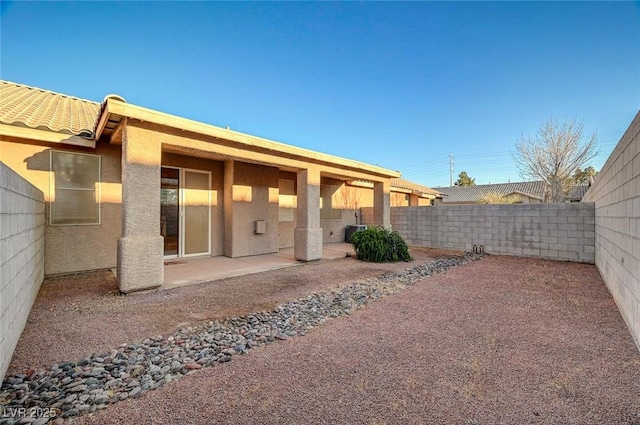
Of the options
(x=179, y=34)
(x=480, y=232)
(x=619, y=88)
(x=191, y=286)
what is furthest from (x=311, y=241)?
(x=619, y=88)

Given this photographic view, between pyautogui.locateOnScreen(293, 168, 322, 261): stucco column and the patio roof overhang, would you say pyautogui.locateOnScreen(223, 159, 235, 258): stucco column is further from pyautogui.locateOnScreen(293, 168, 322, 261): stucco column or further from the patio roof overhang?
pyautogui.locateOnScreen(293, 168, 322, 261): stucco column

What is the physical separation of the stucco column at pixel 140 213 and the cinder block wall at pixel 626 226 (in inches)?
281

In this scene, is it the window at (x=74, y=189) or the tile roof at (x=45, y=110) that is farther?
the window at (x=74, y=189)

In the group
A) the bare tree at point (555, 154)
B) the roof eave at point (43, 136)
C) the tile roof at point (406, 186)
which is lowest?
the roof eave at point (43, 136)

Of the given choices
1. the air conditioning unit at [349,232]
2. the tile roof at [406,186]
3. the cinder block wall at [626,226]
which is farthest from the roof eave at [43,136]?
the tile roof at [406,186]

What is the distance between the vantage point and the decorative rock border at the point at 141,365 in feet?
7.07

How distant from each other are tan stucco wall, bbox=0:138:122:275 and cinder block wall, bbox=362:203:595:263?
417 inches

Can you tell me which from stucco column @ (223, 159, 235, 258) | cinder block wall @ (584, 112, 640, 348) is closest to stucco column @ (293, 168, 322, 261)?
stucco column @ (223, 159, 235, 258)

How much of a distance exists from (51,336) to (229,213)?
18.3ft

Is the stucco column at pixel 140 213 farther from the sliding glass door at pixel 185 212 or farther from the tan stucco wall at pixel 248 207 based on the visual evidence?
the tan stucco wall at pixel 248 207

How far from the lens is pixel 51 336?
3.35m

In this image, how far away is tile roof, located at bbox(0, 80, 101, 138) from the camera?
598 cm

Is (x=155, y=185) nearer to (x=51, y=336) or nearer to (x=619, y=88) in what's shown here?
(x=51, y=336)

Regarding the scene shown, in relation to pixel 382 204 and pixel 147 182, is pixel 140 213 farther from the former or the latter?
pixel 382 204
